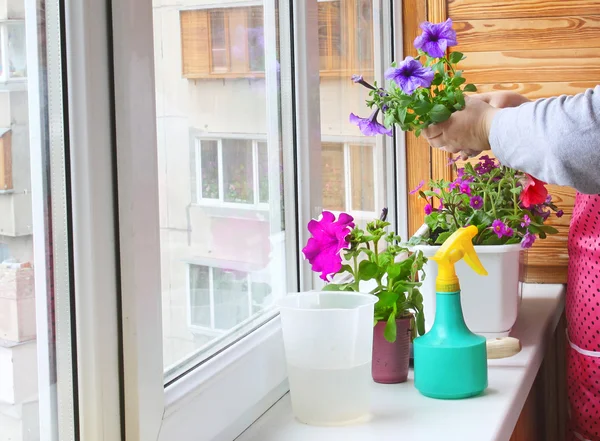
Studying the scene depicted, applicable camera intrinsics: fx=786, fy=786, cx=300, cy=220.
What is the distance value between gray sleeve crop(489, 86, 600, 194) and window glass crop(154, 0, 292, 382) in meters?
0.36

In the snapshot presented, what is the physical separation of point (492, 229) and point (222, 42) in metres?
0.61

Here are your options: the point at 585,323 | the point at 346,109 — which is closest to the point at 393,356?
the point at 585,323

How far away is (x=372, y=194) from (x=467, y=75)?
0.37m

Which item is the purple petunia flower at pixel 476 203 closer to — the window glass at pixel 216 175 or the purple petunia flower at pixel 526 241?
the purple petunia flower at pixel 526 241

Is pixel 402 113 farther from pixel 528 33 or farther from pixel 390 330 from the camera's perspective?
pixel 528 33

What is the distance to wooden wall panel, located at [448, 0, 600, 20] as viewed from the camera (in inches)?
69.3

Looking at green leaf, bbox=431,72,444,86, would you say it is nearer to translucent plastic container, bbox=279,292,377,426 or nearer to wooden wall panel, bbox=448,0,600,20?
translucent plastic container, bbox=279,292,377,426

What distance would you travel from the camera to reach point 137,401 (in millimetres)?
760

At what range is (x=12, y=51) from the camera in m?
0.66

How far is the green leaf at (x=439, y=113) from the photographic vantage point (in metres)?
1.11

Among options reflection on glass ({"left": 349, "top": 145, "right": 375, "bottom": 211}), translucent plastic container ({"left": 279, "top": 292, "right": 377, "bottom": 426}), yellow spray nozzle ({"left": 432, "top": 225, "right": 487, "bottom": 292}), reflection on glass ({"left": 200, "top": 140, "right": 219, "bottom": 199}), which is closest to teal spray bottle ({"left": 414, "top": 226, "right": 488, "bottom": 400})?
yellow spray nozzle ({"left": 432, "top": 225, "right": 487, "bottom": 292})

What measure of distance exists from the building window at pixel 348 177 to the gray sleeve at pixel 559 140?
476 mm

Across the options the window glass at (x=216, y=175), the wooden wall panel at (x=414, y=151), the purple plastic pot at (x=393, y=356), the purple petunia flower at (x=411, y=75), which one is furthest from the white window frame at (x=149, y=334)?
the wooden wall panel at (x=414, y=151)

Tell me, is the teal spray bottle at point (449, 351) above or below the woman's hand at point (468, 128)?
below
